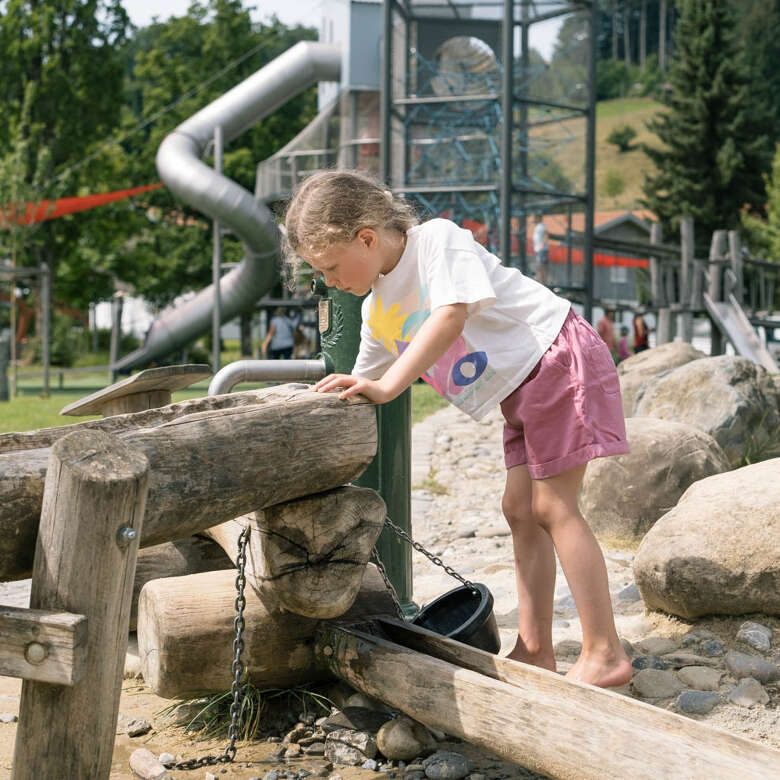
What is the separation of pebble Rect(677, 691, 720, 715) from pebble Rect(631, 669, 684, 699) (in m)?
0.08

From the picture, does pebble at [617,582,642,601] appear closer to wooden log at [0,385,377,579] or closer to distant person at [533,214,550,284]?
wooden log at [0,385,377,579]

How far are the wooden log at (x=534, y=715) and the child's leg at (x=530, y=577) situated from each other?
1.16 ft

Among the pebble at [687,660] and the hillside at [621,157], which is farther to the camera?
the hillside at [621,157]

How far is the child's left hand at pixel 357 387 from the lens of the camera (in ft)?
8.83

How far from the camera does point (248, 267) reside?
70.9 feet

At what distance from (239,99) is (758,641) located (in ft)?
64.1

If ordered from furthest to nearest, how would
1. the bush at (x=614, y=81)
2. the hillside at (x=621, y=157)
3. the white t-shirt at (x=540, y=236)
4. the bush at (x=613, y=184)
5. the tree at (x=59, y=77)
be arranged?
the bush at (x=614, y=81) → the hillside at (x=621, y=157) → the bush at (x=613, y=184) → the tree at (x=59, y=77) → the white t-shirt at (x=540, y=236)

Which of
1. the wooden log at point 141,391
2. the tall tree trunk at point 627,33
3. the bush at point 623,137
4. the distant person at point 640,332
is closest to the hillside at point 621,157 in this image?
the bush at point 623,137

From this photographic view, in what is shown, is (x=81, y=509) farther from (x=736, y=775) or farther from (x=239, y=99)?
(x=239, y=99)

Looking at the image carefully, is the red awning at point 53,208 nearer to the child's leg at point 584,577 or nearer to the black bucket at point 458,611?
the black bucket at point 458,611

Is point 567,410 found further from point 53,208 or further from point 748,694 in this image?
point 53,208

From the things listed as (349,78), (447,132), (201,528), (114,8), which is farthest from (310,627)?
(114,8)

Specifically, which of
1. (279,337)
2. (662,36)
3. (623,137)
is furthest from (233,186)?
(662,36)

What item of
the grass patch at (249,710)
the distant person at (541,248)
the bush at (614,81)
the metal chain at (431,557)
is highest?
the bush at (614,81)
